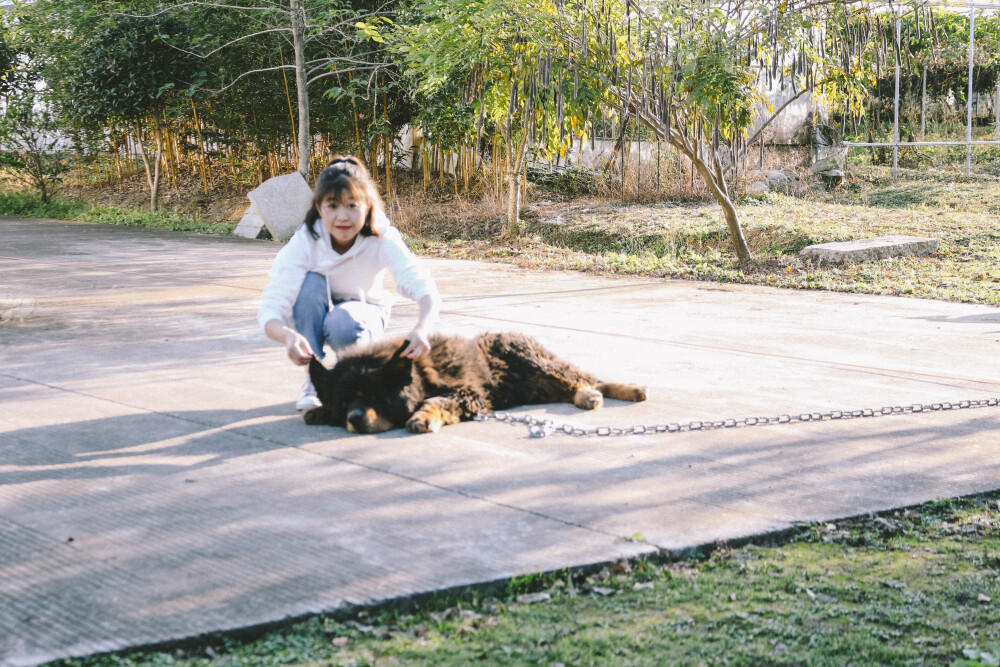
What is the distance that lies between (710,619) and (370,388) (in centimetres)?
194

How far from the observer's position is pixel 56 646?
215cm

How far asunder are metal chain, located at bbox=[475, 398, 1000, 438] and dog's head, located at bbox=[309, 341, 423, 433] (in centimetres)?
36

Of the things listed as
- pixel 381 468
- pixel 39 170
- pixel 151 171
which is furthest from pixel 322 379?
pixel 39 170

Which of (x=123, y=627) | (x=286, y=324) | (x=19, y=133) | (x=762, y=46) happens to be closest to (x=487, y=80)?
(x=762, y=46)

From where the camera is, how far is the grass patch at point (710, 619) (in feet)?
7.09

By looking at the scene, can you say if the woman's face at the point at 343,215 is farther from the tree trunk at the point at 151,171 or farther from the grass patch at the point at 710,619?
the tree trunk at the point at 151,171

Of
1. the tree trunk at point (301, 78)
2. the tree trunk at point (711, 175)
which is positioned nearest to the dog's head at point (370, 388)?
the tree trunk at point (711, 175)

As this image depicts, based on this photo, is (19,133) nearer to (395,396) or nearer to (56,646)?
(395,396)

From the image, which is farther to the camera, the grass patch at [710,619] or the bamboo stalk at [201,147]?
the bamboo stalk at [201,147]

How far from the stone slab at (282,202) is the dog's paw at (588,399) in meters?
8.43

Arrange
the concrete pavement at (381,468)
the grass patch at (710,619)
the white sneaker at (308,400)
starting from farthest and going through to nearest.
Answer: the white sneaker at (308,400) < the concrete pavement at (381,468) < the grass patch at (710,619)

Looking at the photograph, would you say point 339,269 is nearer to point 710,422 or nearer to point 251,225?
point 710,422

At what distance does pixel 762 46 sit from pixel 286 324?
620 centimetres

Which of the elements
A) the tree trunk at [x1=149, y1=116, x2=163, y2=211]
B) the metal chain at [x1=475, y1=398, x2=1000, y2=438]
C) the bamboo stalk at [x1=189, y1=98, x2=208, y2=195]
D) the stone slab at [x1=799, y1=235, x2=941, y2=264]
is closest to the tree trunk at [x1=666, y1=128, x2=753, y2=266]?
the stone slab at [x1=799, y1=235, x2=941, y2=264]
